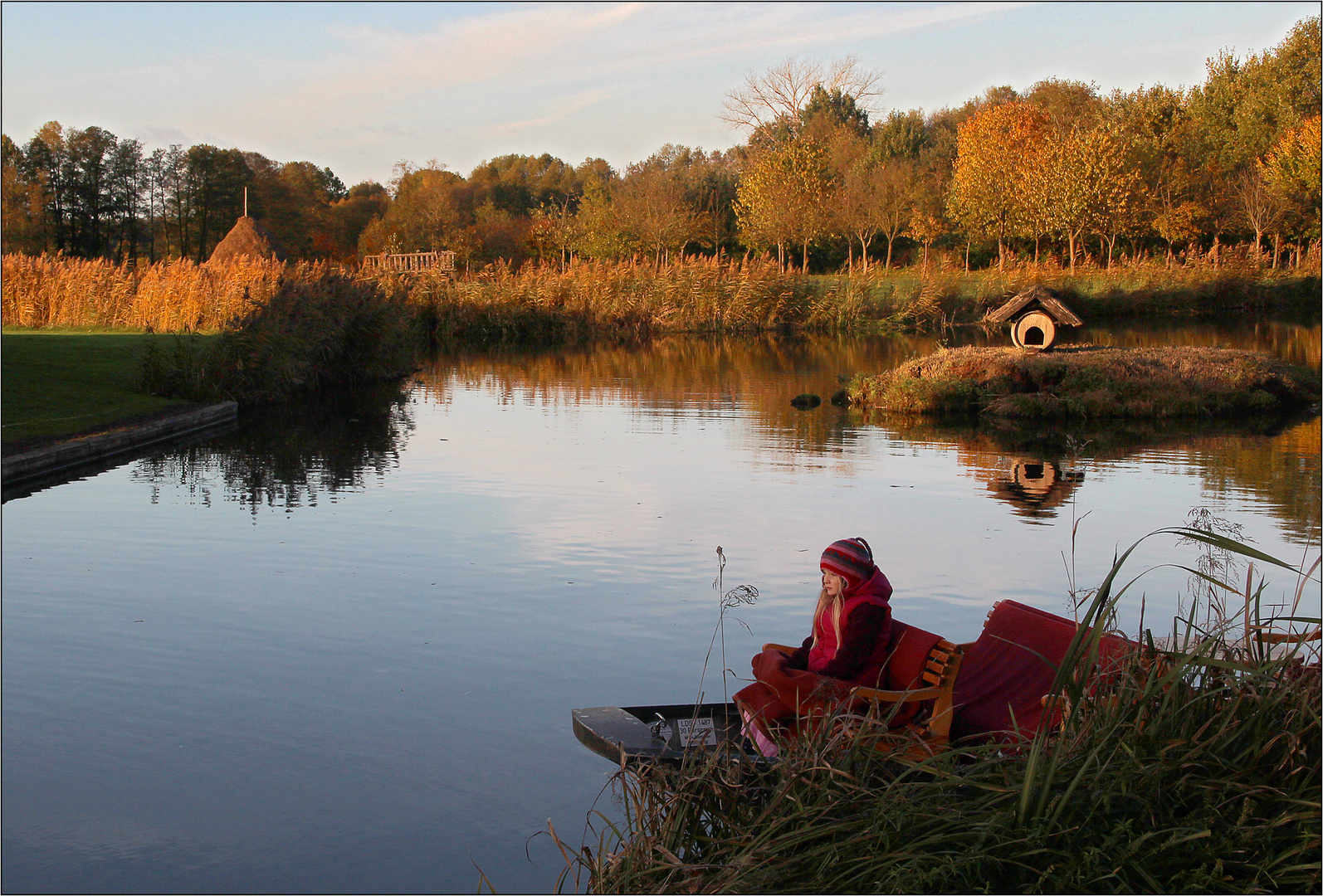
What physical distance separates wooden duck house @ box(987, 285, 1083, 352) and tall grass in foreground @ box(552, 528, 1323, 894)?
17709 millimetres

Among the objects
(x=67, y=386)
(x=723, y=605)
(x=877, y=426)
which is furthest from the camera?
(x=877, y=426)

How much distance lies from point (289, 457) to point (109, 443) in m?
2.22

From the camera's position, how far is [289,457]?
49.0ft

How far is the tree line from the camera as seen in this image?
49875 mm

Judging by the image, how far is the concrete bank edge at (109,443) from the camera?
12.8 m

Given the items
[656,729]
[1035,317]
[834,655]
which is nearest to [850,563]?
[834,655]

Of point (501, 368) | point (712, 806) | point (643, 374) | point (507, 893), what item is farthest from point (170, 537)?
point (501, 368)

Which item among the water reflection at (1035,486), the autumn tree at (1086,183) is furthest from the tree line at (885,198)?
→ the water reflection at (1035,486)

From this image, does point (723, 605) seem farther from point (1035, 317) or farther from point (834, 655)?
point (1035, 317)

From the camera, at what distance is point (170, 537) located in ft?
33.5

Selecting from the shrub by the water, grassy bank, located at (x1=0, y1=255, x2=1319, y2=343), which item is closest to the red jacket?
the shrub by the water

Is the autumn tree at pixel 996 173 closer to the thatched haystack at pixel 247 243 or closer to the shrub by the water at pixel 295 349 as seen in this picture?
the thatched haystack at pixel 247 243

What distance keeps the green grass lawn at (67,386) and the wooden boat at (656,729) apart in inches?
434

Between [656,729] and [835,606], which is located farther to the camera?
[656,729]
